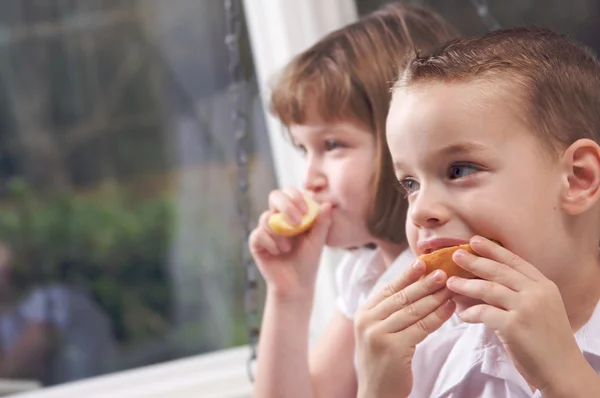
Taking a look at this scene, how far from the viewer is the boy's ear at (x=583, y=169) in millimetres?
1024

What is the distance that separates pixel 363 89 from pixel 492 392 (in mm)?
560

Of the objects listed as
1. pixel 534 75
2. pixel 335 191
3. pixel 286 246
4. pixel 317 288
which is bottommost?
pixel 317 288

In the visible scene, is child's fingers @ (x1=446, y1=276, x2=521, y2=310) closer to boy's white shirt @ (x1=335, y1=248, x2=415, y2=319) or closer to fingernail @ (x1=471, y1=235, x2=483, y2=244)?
fingernail @ (x1=471, y1=235, x2=483, y2=244)

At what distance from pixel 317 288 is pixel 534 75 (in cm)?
93

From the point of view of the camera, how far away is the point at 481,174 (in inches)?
39.8

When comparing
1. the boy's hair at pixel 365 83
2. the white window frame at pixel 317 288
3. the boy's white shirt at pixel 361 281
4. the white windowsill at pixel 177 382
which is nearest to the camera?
the boy's hair at pixel 365 83

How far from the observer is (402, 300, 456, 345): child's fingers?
1.02m

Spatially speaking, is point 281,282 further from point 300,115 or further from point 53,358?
point 53,358

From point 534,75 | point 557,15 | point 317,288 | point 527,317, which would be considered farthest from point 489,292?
point 557,15

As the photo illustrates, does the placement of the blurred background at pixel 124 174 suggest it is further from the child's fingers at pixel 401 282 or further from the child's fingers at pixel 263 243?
the child's fingers at pixel 401 282

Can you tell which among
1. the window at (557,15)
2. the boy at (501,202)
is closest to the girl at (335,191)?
the boy at (501,202)

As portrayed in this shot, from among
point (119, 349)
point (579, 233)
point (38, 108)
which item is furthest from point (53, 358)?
point (579, 233)

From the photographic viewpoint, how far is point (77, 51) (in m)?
2.10

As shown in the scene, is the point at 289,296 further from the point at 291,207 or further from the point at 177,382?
the point at 177,382
